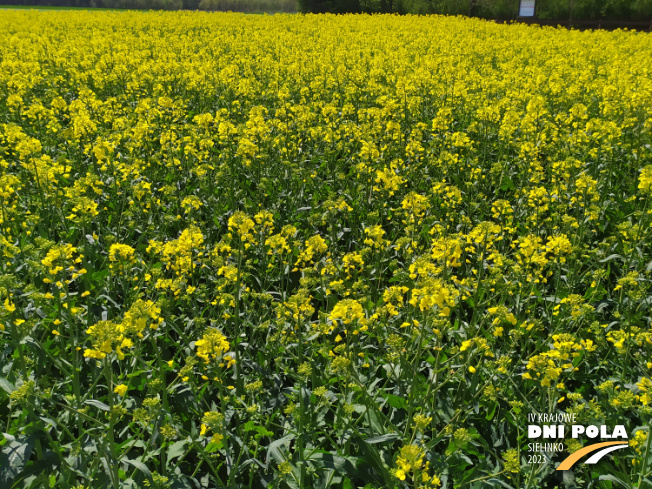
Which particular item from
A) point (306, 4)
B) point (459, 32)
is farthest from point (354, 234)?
point (306, 4)

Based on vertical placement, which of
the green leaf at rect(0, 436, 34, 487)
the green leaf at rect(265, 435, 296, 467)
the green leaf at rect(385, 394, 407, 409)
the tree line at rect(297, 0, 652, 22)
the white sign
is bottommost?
the green leaf at rect(265, 435, 296, 467)

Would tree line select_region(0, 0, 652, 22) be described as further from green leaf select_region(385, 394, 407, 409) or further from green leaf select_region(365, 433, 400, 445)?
green leaf select_region(365, 433, 400, 445)

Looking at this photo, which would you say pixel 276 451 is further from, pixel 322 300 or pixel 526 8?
pixel 526 8

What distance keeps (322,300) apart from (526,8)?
91.6 feet

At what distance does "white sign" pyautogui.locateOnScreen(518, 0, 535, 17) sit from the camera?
2625cm

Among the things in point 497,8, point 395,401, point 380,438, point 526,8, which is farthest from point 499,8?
point 380,438

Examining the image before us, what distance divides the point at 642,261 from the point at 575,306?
1699 millimetres

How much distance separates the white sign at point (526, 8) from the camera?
26250 millimetres

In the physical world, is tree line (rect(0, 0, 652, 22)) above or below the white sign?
above

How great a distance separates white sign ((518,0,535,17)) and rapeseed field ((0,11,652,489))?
19.3 m

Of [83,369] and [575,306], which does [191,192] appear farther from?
[575,306]

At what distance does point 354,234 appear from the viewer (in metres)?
5.09

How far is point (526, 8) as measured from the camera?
88.0 ft

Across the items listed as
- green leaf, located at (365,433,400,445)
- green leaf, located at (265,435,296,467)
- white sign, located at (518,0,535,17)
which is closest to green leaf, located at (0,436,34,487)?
green leaf, located at (265,435,296,467)
